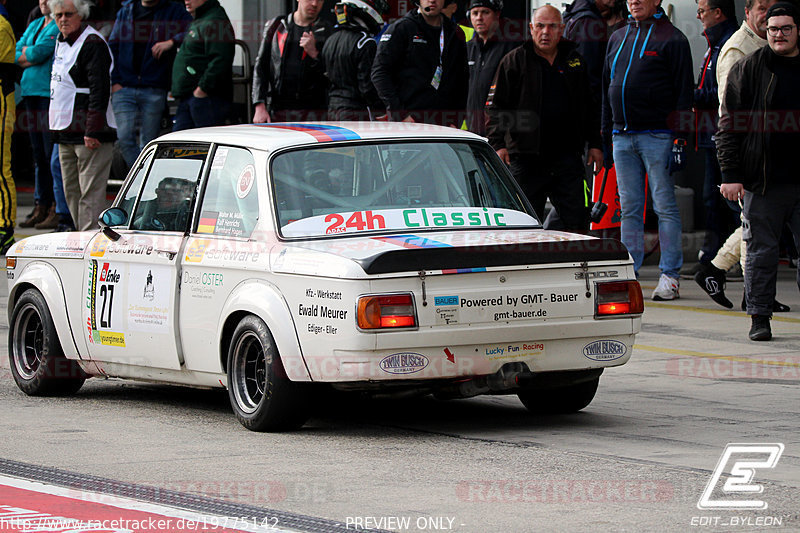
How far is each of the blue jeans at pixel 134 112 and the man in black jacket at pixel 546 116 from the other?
5137 millimetres

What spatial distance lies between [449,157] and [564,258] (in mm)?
1162

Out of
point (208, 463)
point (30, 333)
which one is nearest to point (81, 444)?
point (208, 463)

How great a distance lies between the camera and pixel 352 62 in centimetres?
1482

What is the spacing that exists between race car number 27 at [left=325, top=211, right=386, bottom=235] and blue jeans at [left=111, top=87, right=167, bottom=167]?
8.99 m

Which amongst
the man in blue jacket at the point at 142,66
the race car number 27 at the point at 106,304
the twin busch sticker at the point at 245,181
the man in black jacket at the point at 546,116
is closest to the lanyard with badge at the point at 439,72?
the man in black jacket at the point at 546,116

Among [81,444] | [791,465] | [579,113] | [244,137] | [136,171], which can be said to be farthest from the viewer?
[579,113]

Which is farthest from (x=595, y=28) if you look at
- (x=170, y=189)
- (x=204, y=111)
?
(x=170, y=189)

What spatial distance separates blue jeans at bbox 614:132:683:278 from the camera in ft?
41.6

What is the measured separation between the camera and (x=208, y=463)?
672 cm

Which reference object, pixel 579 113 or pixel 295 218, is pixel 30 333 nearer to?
pixel 295 218

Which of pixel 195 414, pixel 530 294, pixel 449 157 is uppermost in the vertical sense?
pixel 449 157

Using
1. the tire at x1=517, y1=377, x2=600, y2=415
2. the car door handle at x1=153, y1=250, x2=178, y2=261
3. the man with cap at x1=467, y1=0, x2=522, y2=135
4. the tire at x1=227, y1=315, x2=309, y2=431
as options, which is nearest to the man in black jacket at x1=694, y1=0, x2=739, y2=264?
the man with cap at x1=467, y1=0, x2=522, y2=135

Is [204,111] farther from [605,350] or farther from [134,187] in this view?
[605,350]

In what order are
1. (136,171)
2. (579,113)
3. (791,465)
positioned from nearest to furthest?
1. (791,465)
2. (136,171)
3. (579,113)
